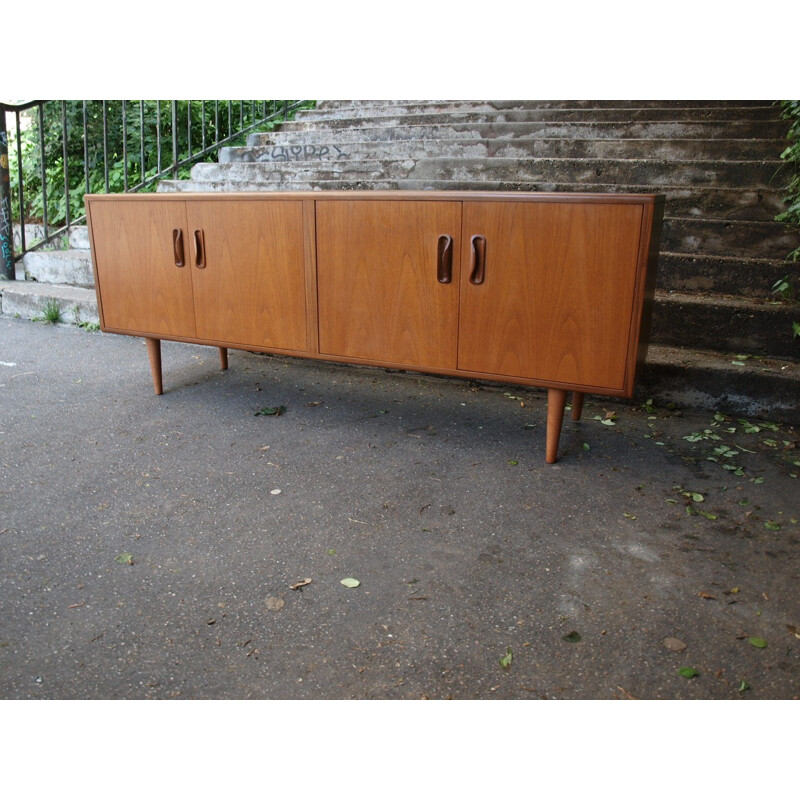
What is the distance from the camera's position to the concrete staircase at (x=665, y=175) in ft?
11.2

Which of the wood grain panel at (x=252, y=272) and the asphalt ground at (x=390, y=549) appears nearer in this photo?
the asphalt ground at (x=390, y=549)

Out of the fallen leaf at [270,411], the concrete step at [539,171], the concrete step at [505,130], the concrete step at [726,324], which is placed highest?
the concrete step at [505,130]

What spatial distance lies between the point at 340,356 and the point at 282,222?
2.08ft

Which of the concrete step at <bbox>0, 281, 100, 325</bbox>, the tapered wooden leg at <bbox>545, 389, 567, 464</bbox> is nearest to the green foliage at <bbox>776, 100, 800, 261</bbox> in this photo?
the tapered wooden leg at <bbox>545, 389, 567, 464</bbox>

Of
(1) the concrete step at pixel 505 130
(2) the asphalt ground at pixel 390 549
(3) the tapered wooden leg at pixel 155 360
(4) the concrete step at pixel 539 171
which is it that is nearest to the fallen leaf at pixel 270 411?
(2) the asphalt ground at pixel 390 549

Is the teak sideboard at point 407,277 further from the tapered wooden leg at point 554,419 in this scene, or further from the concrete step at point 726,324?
the concrete step at point 726,324

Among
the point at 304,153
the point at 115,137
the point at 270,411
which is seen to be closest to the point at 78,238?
the point at 115,137

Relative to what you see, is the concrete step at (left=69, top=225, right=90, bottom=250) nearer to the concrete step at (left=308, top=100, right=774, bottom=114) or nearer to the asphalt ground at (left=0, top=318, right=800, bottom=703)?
the concrete step at (left=308, top=100, right=774, bottom=114)

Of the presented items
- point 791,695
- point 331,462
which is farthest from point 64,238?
point 791,695

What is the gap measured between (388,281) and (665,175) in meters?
2.19

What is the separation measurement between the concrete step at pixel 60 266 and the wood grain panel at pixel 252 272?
2.74 m

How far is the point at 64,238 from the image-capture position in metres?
6.24

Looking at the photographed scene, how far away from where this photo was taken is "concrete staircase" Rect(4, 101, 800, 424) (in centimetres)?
342

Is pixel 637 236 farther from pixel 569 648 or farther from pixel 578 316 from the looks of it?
pixel 569 648
